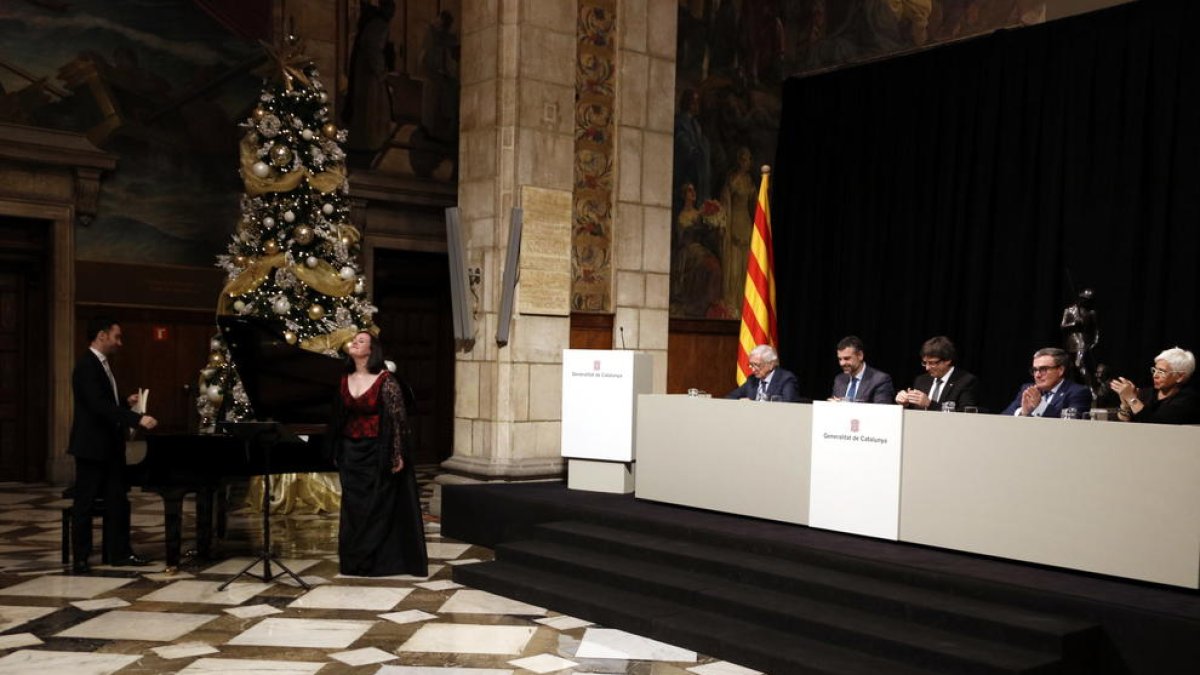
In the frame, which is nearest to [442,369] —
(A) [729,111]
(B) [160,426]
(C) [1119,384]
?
(B) [160,426]

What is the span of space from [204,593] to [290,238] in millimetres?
3658

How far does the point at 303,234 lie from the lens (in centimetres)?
919

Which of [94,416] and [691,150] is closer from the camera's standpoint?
[94,416]

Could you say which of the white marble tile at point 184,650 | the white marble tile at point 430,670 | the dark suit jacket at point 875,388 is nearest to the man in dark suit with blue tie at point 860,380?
the dark suit jacket at point 875,388

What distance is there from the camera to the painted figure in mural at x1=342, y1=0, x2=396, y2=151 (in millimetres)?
11852

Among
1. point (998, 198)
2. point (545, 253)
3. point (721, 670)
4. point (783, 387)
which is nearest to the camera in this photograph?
point (721, 670)

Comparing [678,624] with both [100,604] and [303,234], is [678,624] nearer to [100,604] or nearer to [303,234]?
[100,604]

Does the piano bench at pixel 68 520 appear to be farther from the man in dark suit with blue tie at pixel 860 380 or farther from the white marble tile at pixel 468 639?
the man in dark suit with blue tie at pixel 860 380

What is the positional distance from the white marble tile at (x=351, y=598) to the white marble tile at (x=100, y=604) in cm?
91

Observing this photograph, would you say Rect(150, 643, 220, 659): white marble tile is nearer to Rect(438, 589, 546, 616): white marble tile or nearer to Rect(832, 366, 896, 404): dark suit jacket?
Rect(438, 589, 546, 616): white marble tile

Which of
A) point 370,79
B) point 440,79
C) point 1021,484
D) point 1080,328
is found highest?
point 440,79

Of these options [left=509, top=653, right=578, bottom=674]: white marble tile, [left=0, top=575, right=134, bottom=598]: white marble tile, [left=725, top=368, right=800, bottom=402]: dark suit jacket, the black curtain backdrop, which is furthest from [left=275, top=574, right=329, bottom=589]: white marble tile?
the black curtain backdrop

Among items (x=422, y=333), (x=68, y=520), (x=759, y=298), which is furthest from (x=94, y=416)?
(x=422, y=333)

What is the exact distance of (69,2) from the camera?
10.4 meters
